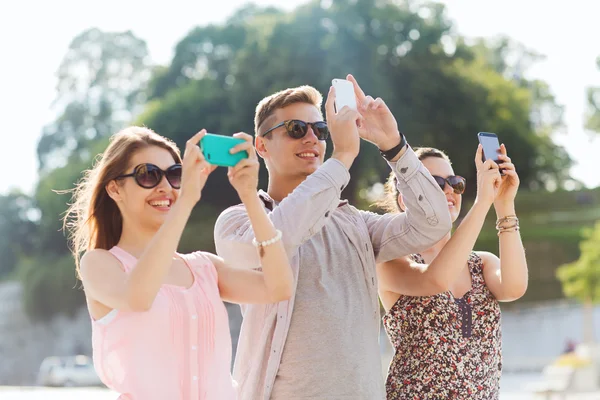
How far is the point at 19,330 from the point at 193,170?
40218 millimetres

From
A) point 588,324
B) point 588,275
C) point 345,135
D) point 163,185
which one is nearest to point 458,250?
point 345,135

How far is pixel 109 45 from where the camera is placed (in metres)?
50.2

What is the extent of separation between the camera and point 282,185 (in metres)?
3.40

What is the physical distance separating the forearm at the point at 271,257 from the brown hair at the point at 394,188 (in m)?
1.15

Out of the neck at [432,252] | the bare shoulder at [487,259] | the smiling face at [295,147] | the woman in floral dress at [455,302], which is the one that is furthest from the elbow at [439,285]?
the smiling face at [295,147]

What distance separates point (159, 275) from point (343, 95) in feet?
3.39

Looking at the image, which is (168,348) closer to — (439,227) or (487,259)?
(439,227)

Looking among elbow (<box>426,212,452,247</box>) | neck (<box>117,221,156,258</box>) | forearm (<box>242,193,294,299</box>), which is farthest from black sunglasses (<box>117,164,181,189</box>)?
elbow (<box>426,212,452,247</box>)

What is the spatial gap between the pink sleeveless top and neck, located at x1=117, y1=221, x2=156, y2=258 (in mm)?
47

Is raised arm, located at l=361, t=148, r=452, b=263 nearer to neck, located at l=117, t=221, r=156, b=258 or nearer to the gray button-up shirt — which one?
the gray button-up shirt

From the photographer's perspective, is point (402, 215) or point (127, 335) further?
point (402, 215)

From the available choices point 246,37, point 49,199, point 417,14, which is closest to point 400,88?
point 417,14

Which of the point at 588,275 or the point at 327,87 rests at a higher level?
the point at 327,87

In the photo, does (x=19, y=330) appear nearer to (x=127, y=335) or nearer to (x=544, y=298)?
(x=544, y=298)
